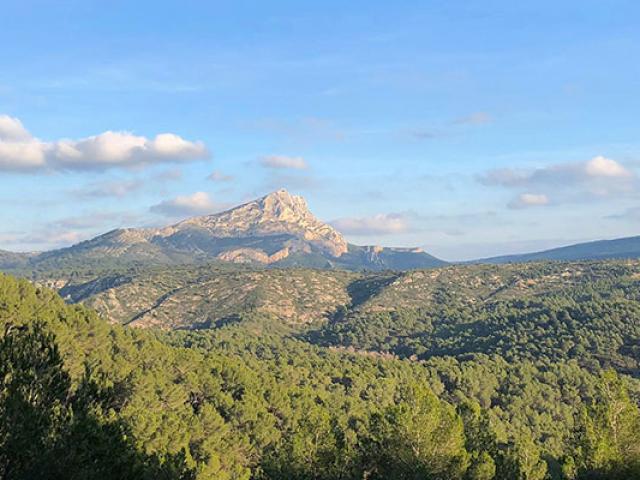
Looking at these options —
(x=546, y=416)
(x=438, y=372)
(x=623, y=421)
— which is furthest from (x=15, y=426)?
(x=438, y=372)

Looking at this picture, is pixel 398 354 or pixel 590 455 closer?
pixel 590 455

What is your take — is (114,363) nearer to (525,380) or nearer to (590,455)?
(590,455)

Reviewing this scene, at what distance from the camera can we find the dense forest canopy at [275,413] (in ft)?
73.5

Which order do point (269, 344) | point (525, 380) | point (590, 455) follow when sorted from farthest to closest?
point (269, 344) → point (525, 380) → point (590, 455)

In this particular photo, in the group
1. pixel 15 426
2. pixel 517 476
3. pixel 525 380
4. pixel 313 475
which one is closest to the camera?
pixel 15 426

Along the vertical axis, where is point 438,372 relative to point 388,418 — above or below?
below

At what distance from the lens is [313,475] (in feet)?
129

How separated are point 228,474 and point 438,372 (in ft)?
229

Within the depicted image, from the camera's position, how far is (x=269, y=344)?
164000mm

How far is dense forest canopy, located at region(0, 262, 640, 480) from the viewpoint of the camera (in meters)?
22.4

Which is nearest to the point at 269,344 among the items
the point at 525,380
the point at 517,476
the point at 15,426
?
Result: the point at 525,380

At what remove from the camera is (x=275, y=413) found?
64875mm

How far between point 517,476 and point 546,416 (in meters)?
60.9

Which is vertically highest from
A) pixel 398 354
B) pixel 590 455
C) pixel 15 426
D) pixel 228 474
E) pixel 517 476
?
pixel 15 426
